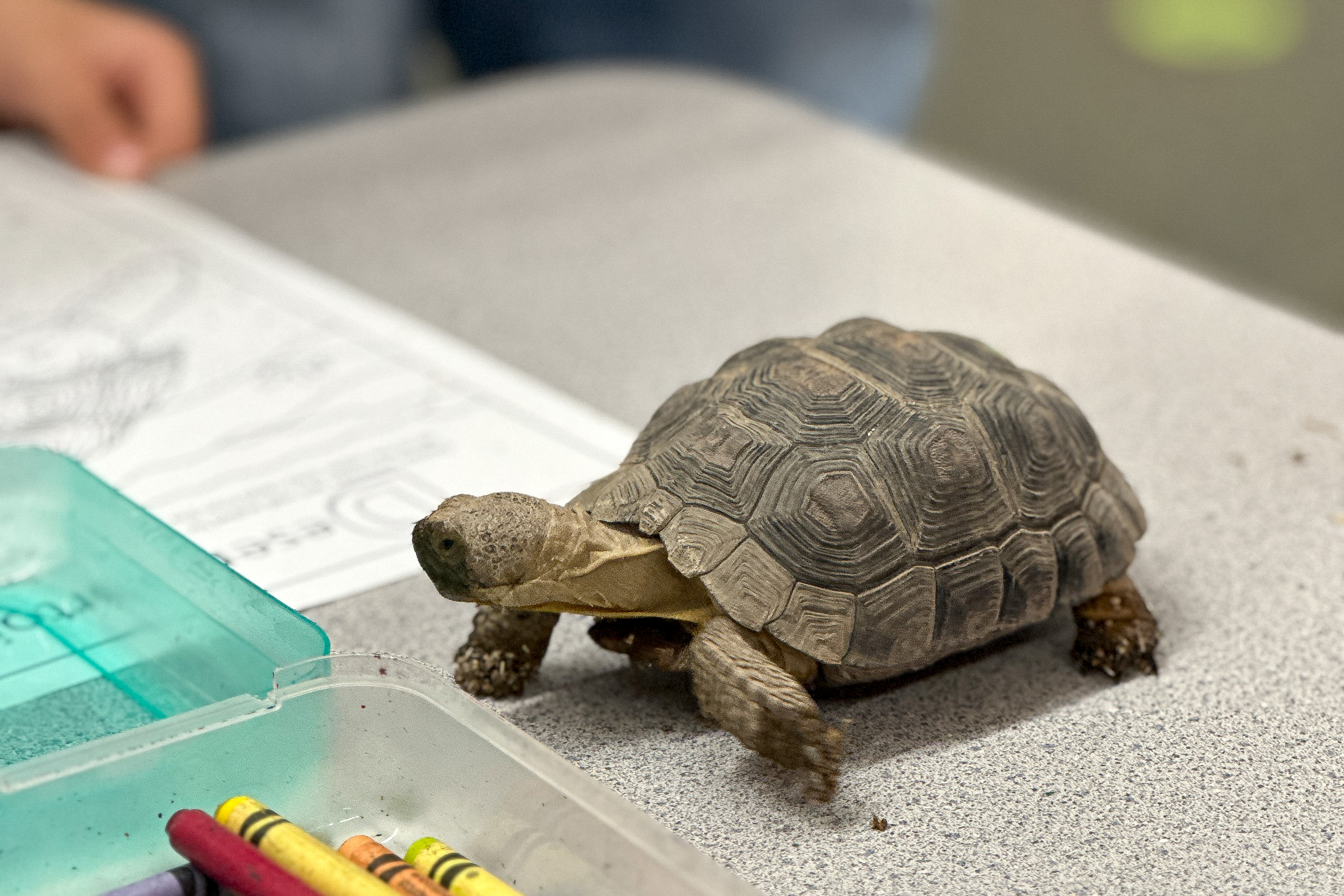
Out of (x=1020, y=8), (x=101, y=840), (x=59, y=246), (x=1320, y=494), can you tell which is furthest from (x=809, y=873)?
(x=1020, y=8)

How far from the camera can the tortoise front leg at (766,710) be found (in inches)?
31.9

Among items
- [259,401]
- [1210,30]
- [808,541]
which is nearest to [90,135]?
[259,401]

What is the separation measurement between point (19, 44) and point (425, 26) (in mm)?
994

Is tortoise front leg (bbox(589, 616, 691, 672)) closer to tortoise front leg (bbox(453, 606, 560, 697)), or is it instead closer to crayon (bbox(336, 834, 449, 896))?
tortoise front leg (bbox(453, 606, 560, 697))

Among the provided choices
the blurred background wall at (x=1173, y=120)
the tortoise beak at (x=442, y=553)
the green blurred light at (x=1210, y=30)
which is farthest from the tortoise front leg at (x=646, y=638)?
the green blurred light at (x=1210, y=30)

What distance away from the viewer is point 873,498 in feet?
2.86

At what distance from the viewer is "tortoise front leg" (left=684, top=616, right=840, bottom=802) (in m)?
0.81

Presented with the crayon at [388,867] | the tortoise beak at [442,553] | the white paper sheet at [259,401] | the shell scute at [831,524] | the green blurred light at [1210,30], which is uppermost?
the green blurred light at [1210,30]

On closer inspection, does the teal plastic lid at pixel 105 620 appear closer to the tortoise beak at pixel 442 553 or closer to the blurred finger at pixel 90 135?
the tortoise beak at pixel 442 553

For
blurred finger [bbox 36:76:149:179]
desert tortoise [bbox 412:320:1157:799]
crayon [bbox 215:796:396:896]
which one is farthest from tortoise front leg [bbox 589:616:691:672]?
blurred finger [bbox 36:76:149:179]

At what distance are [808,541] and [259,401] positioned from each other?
698 millimetres

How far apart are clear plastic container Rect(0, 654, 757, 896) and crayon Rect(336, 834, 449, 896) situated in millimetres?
43

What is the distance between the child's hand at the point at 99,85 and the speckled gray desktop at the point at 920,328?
3.1 inches

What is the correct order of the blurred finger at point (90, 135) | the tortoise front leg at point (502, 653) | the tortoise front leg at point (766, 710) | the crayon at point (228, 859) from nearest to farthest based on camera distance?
1. the crayon at point (228, 859)
2. the tortoise front leg at point (766, 710)
3. the tortoise front leg at point (502, 653)
4. the blurred finger at point (90, 135)
